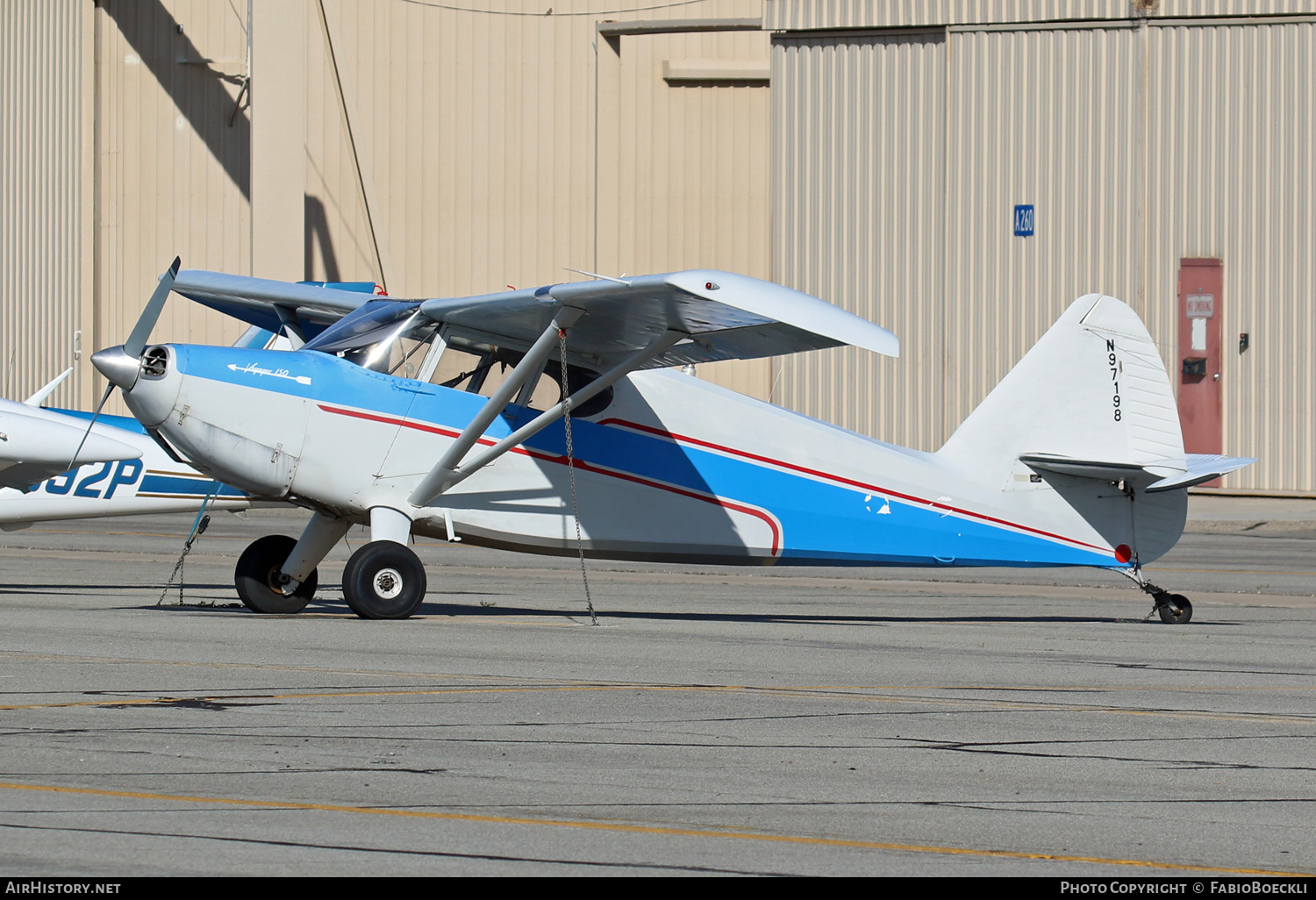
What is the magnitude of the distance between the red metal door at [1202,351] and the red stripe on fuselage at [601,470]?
16.9 meters

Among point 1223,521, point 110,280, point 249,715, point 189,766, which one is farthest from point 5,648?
point 110,280

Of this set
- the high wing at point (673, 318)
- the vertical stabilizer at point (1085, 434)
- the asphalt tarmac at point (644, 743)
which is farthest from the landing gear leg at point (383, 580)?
the vertical stabilizer at point (1085, 434)

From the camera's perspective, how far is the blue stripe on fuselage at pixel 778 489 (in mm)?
11109

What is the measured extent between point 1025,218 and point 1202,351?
3.73 metres

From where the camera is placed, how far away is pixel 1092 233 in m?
27.4

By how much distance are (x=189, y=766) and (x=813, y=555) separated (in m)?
6.86

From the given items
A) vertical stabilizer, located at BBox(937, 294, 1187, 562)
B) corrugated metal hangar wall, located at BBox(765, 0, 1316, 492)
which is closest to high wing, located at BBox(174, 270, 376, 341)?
vertical stabilizer, located at BBox(937, 294, 1187, 562)

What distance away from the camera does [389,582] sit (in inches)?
430

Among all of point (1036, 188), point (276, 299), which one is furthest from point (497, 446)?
point (1036, 188)

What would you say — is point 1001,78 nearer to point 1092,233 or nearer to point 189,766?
point 1092,233

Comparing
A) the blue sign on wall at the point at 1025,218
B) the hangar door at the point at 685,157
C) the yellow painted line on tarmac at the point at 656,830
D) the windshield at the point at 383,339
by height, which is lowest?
the yellow painted line on tarmac at the point at 656,830

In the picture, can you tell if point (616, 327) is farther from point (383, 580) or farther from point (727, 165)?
point (727, 165)

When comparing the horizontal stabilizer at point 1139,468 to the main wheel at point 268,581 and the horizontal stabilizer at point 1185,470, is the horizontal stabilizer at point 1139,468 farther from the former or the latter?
the main wheel at point 268,581

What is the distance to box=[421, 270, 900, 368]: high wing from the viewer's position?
934 centimetres
